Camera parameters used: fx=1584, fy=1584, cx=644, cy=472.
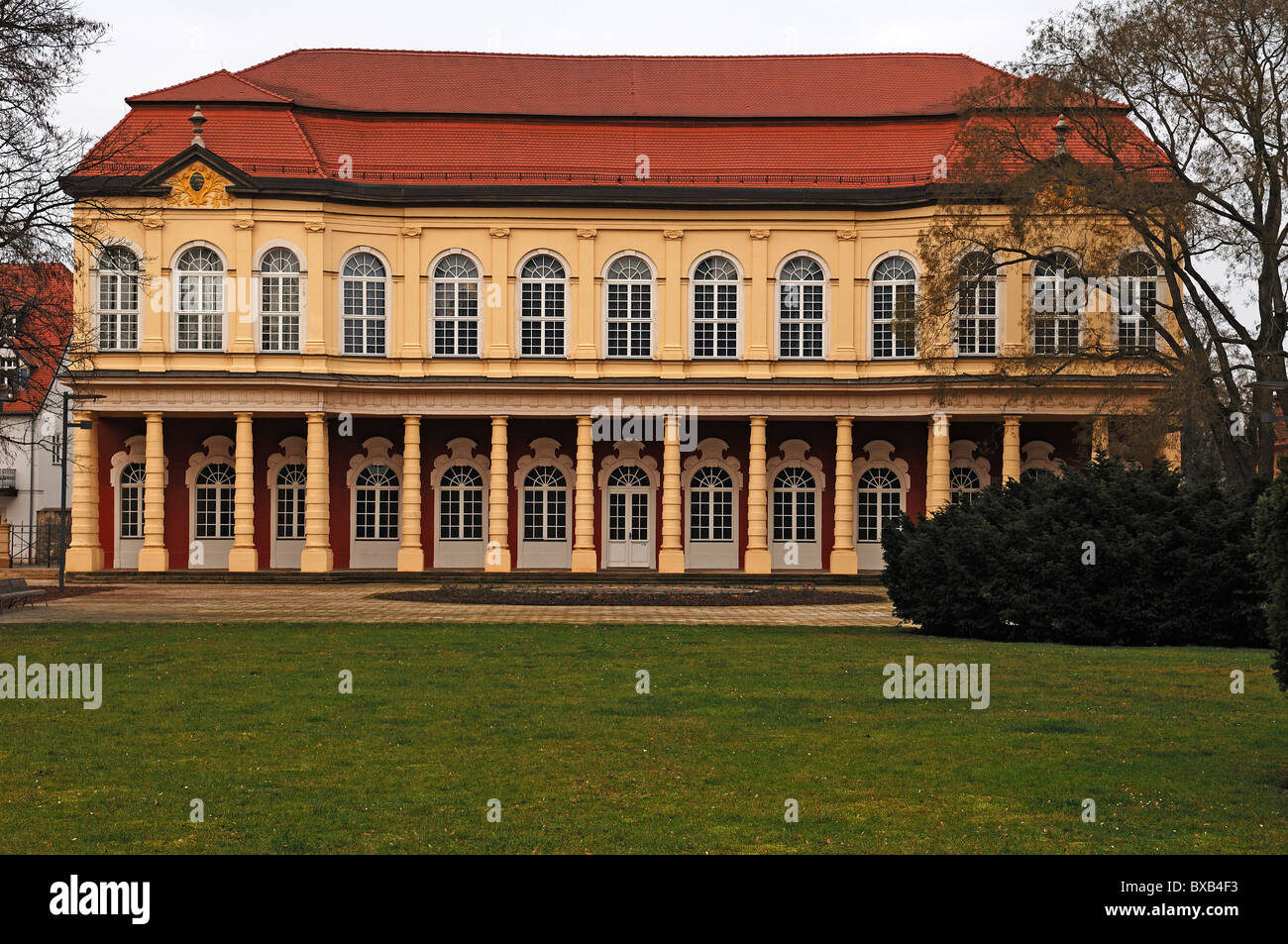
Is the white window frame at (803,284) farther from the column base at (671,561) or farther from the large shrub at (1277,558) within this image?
the large shrub at (1277,558)

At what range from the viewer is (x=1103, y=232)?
33.0 meters

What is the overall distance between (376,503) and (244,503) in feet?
13.9

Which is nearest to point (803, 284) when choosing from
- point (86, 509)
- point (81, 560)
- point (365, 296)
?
point (365, 296)

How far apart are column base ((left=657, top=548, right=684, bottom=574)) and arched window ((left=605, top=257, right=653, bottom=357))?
578 cm

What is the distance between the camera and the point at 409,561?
150 feet

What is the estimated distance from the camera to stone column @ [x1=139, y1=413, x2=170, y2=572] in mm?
44469

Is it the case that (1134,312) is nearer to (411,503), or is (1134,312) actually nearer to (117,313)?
(411,503)

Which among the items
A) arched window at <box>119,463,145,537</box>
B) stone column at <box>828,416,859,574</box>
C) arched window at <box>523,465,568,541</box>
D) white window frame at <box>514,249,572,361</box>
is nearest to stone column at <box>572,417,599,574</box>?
arched window at <box>523,465,568,541</box>

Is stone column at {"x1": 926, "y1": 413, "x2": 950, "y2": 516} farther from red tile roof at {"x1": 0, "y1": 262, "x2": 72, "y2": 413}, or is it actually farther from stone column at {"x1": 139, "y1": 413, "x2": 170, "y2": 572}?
red tile roof at {"x1": 0, "y1": 262, "x2": 72, "y2": 413}

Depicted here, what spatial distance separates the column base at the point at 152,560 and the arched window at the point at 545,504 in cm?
1051

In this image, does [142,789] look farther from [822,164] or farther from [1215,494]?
[822,164]

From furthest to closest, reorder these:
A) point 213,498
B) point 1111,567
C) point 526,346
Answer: point 213,498, point 526,346, point 1111,567

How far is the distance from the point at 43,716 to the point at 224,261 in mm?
32106
